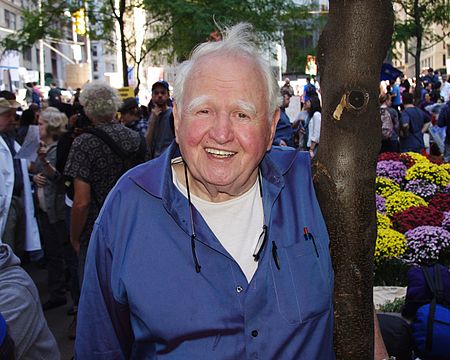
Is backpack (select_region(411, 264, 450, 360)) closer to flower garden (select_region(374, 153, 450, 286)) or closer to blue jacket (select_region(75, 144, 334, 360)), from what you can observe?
flower garden (select_region(374, 153, 450, 286))

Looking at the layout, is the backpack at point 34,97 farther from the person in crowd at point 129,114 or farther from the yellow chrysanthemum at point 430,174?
the yellow chrysanthemum at point 430,174

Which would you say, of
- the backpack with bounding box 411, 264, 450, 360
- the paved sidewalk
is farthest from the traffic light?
the backpack with bounding box 411, 264, 450, 360

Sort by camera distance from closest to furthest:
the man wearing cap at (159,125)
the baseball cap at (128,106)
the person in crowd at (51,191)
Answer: the person in crowd at (51,191)
the man wearing cap at (159,125)
the baseball cap at (128,106)

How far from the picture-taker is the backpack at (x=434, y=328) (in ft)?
11.9

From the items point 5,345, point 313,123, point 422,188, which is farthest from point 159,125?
point 5,345

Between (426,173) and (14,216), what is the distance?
15.7 feet

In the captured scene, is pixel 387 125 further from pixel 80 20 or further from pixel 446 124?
pixel 80 20

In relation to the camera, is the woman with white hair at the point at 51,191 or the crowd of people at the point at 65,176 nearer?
the crowd of people at the point at 65,176

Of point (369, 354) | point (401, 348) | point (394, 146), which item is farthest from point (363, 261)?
point (394, 146)

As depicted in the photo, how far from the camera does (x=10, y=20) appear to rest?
186 ft

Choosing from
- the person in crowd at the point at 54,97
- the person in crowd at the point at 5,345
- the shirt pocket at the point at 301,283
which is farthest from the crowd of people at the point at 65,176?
the person in crowd at the point at 54,97

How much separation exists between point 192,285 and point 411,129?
38.2ft

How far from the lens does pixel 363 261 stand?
8.84 feet

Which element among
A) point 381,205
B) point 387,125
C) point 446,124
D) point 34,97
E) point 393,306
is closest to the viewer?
point 393,306
